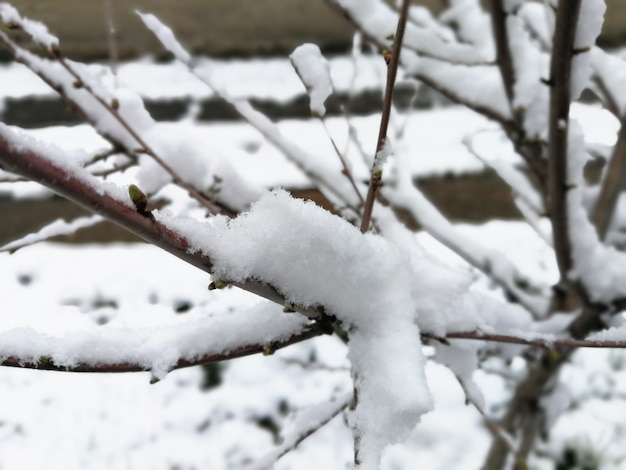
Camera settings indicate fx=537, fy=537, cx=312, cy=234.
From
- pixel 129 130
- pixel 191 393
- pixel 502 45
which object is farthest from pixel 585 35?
pixel 191 393

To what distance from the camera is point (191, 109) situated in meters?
2.77

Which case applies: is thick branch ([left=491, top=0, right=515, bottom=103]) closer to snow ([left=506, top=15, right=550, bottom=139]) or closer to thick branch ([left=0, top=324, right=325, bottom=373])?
snow ([left=506, top=15, right=550, bottom=139])

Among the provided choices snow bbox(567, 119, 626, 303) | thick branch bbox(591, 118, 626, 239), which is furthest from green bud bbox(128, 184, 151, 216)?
thick branch bbox(591, 118, 626, 239)

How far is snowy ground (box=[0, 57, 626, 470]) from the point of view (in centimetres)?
167

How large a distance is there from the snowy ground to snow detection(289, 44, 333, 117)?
1025 mm

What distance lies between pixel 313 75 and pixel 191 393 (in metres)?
1.54

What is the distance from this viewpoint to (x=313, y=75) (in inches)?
23.3

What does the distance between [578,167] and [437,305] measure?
349mm

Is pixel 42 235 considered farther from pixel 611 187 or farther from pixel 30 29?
pixel 611 187

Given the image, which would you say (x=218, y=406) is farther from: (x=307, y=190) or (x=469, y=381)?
(x=469, y=381)

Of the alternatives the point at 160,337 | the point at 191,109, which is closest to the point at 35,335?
the point at 160,337

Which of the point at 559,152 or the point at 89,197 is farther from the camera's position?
the point at 559,152

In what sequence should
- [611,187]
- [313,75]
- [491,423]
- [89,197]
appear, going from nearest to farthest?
[89,197] < [313,75] < [491,423] < [611,187]

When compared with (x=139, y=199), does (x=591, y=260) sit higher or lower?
lower
